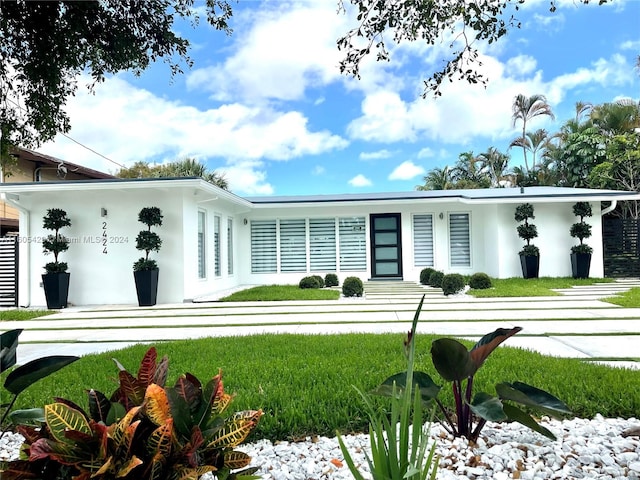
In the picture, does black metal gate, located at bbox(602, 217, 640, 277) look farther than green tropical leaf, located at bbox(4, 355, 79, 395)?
Yes

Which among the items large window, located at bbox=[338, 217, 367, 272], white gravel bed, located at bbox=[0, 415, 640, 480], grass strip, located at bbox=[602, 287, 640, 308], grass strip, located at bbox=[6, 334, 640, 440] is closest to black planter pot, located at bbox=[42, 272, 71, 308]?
grass strip, located at bbox=[6, 334, 640, 440]

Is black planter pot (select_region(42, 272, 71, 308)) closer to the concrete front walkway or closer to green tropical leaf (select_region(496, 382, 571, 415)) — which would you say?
the concrete front walkway

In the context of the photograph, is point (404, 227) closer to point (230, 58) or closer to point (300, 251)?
point (300, 251)

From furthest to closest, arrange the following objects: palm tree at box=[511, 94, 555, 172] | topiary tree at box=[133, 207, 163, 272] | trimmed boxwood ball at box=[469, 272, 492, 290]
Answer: palm tree at box=[511, 94, 555, 172] → trimmed boxwood ball at box=[469, 272, 492, 290] → topiary tree at box=[133, 207, 163, 272]

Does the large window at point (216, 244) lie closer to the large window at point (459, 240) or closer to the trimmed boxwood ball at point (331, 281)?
the trimmed boxwood ball at point (331, 281)

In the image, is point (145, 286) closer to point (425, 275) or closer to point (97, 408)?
point (425, 275)

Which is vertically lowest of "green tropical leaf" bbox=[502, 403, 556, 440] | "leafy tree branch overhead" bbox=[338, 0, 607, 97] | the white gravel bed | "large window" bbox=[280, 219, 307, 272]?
the white gravel bed

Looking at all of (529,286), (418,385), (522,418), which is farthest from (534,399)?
(529,286)

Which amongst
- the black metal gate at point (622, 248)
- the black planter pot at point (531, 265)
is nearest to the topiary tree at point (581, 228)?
the black planter pot at point (531, 265)

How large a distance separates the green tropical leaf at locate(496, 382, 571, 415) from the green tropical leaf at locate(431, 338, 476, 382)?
0.49 feet

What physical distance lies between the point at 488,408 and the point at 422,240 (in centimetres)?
1184

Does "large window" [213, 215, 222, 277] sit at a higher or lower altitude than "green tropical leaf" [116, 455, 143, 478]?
higher

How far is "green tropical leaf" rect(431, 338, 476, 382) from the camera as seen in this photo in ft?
5.81

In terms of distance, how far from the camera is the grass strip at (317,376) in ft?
8.03
